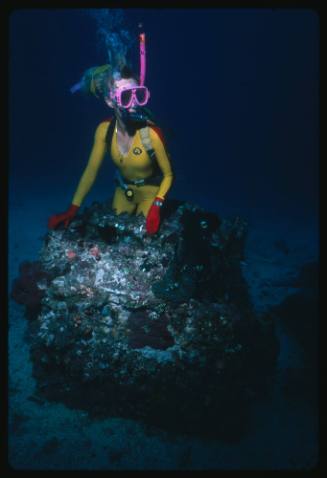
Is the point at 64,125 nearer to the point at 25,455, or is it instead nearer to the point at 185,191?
the point at 185,191

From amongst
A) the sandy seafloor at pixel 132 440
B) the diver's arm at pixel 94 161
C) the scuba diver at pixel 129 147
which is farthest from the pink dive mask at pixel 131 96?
the sandy seafloor at pixel 132 440

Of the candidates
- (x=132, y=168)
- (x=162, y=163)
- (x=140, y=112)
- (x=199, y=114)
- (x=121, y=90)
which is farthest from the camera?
(x=199, y=114)

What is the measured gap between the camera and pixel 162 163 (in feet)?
13.6

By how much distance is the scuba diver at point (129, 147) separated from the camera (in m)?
3.76

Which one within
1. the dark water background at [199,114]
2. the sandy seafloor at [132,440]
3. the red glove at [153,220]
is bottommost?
the sandy seafloor at [132,440]

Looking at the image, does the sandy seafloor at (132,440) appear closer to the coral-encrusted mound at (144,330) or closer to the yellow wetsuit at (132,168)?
the coral-encrusted mound at (144,330)

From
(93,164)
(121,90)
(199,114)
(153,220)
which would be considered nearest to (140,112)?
(121,90)

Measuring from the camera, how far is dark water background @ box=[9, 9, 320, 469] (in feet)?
42.4

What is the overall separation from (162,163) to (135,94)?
92 cm

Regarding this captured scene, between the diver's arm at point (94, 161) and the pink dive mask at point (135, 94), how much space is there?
0.62 metres

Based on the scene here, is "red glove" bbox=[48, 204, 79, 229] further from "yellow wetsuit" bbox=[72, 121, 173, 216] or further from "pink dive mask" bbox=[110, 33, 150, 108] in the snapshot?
"pink dive mask" bbox=[110, 33, 150, 108]

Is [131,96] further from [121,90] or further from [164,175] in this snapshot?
[164,175]

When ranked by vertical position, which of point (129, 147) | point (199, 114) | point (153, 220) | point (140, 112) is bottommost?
point (153, 220)

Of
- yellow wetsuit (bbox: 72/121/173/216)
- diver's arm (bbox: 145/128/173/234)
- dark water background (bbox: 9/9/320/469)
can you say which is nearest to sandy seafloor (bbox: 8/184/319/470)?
dark water background (bbox: 9/9/320/469)
